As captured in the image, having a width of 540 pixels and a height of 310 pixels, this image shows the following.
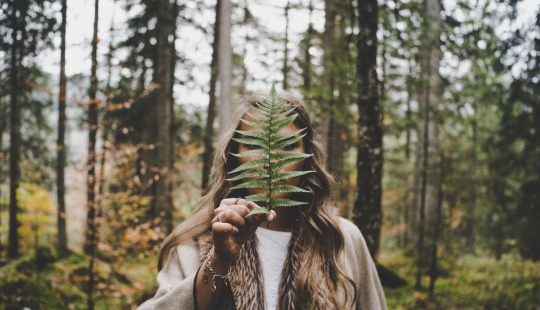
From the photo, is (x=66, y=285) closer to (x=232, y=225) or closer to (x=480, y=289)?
(x=232, y=225)

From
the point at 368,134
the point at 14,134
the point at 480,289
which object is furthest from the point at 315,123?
the point at 14,134

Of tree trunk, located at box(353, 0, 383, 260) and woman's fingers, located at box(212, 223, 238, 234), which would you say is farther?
tree trunk, located at box(353, 0, 383, 260)

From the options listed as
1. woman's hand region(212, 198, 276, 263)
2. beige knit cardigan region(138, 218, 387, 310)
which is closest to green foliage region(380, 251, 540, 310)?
beige knit cardigan region(138, 218, 387, 310)

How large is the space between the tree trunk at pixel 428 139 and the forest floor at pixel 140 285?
1001 mm

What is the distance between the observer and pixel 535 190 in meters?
8.84

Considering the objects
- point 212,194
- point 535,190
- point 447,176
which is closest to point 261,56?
point 447,176

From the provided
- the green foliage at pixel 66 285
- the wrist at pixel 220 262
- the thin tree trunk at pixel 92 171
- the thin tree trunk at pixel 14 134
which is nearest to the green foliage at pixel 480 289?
the green foliage at pixel 66 285

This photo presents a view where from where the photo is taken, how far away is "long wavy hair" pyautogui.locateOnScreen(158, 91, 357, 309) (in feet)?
6.20

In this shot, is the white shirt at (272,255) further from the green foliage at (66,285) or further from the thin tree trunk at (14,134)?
the thin tree trunk at (14,134)

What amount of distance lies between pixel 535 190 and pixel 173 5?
1217cm

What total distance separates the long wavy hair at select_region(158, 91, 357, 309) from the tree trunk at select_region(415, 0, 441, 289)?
4119 millimetres

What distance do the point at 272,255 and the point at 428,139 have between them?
10361 mm

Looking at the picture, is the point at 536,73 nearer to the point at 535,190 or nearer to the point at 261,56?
the point at 535,190

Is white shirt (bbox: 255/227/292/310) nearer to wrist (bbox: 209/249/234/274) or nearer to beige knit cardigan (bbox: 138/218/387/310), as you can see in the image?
beige knit cardigan (bbox: 138/218/387/310)
